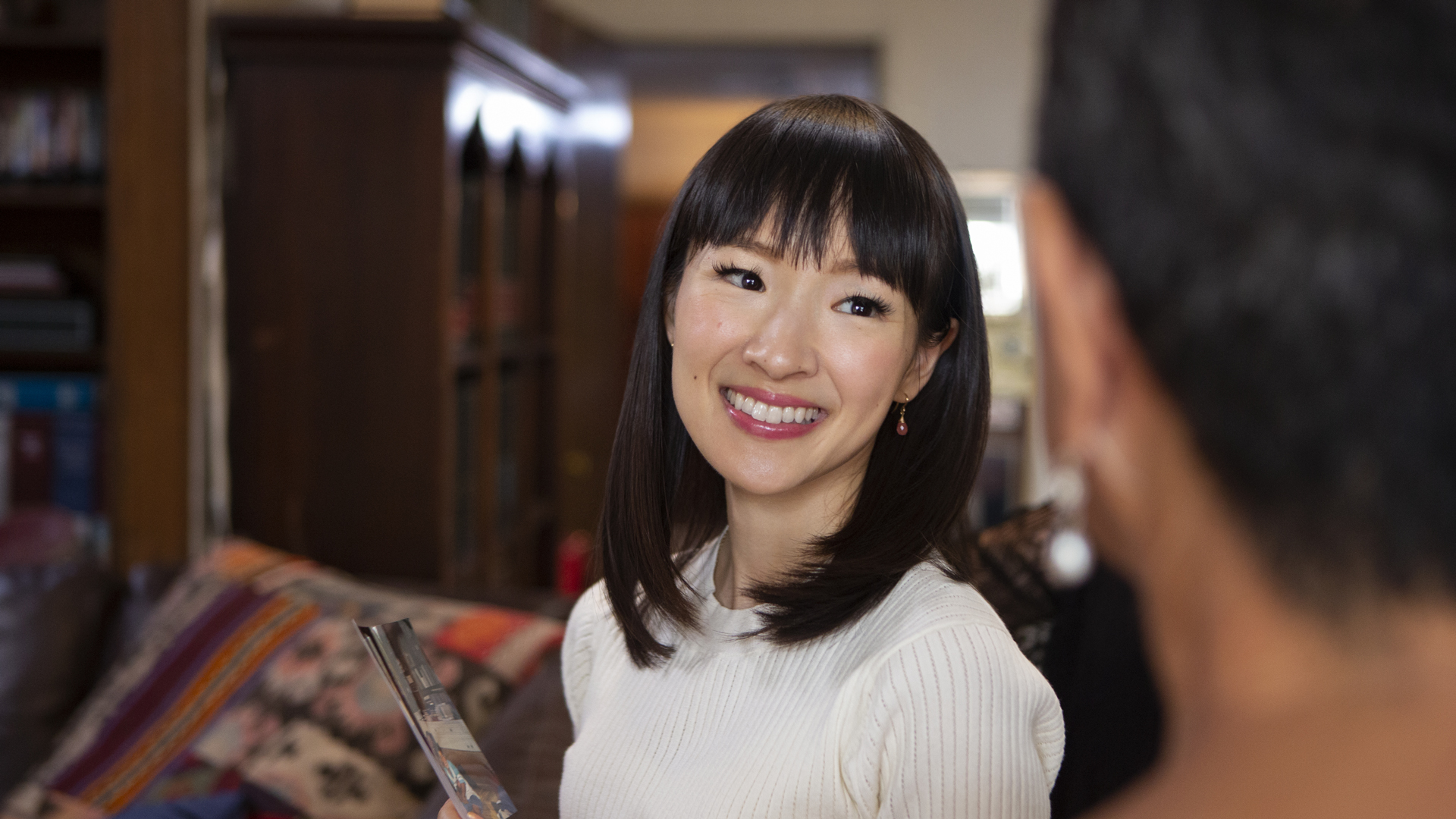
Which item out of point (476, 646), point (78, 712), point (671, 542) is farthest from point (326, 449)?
point (671, 542)

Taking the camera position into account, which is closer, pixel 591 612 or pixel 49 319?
pixel 591 612

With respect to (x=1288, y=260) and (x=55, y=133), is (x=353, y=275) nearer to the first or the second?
(x=55, y=133)

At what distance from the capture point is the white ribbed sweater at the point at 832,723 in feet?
2.51

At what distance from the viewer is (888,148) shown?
869mm

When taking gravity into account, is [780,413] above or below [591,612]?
above

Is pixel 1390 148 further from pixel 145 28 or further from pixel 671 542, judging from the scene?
pixel 145 28

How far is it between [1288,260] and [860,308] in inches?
26.6

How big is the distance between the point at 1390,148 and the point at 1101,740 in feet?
1.54

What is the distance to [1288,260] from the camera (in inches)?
7.9

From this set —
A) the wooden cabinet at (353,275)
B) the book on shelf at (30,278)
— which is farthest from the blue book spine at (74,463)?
the wooden cabinet at (353,275)

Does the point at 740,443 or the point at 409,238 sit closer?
the point at 740,443

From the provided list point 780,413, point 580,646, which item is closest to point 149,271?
point 580,646

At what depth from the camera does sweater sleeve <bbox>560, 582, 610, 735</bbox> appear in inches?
46.1

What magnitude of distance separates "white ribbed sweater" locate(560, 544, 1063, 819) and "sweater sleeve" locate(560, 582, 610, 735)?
2.2 inches
